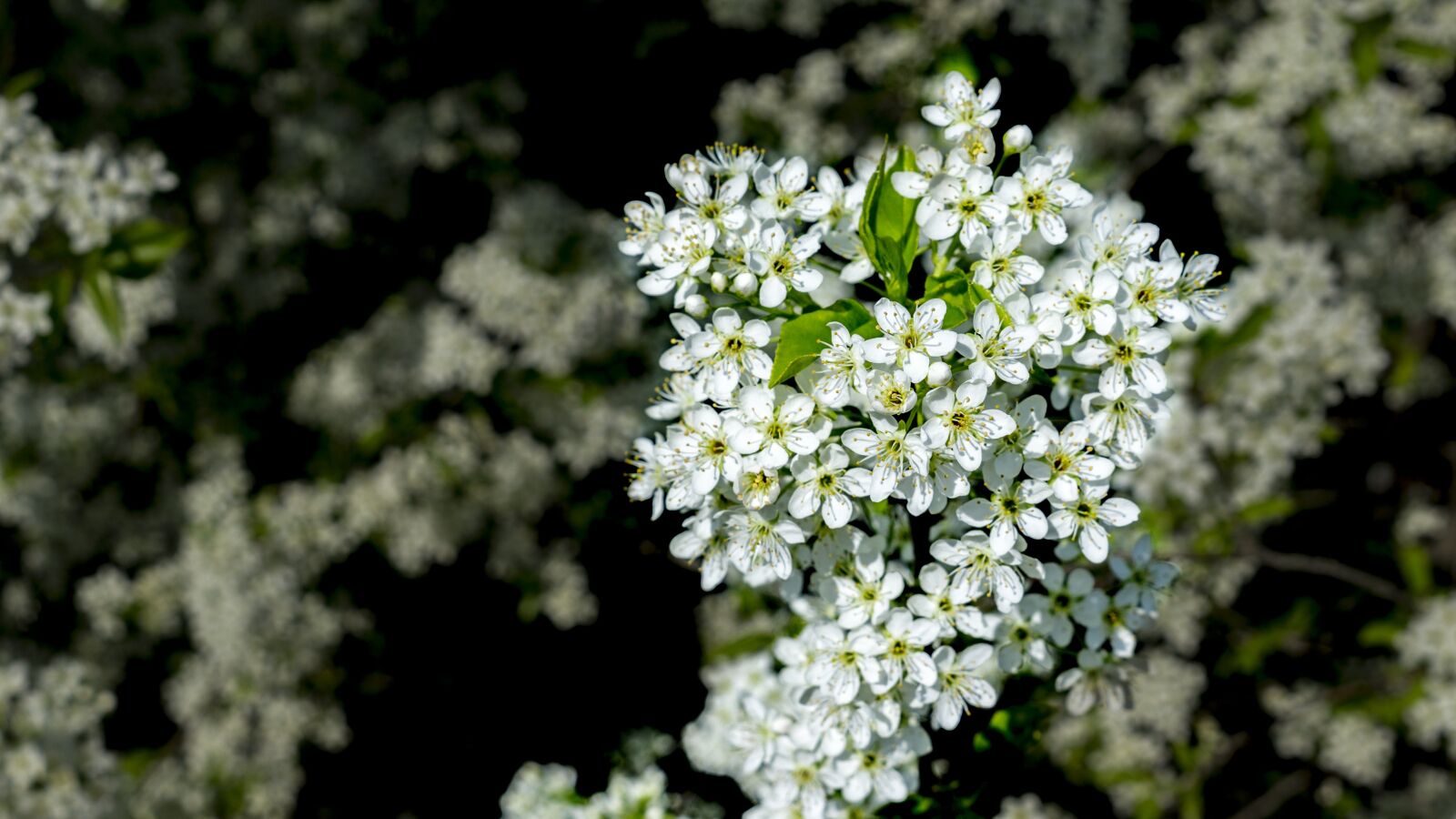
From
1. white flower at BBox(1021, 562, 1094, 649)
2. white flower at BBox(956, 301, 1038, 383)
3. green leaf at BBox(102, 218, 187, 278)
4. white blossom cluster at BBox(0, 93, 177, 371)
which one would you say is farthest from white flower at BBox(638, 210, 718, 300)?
green leaf at BBox(102, 218, 187, 278)

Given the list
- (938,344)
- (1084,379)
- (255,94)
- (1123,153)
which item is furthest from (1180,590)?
(255,94)

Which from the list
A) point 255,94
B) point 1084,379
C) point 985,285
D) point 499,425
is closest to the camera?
point 985,285

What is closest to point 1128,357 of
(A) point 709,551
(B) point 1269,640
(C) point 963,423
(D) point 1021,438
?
(D) point 1021,438

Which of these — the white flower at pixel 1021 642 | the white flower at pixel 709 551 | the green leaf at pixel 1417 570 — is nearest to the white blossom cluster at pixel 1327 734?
the green leaf at pixel 1417 570

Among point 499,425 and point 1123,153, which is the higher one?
point 499,425

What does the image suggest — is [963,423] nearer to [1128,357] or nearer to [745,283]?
[1128,357]

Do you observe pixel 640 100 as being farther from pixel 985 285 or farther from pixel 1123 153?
pixel 985 285
